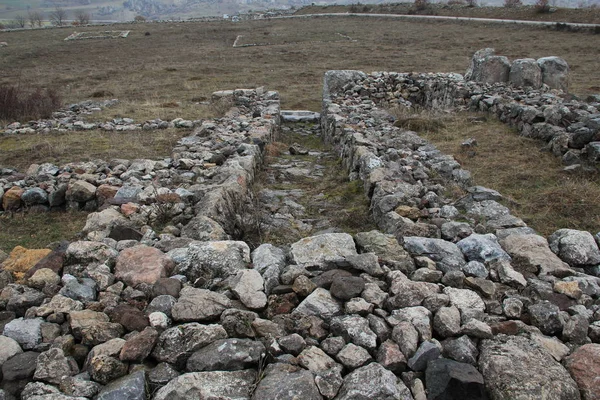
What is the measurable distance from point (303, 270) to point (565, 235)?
242 cm

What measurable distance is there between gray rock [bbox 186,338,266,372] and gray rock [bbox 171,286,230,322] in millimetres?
242

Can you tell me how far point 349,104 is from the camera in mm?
11172

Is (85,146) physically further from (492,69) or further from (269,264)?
(492,69)

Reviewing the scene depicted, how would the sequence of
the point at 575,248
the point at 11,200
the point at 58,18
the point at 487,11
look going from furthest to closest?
1. the point at 58,18
2. the point at 487,11
3. the point at 11,200
4. the point at 575,248

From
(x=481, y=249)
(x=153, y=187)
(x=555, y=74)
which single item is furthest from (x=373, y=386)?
(x=555, y=74)

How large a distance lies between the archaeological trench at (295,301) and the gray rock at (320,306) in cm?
1

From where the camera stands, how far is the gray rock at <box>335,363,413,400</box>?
2238 mm

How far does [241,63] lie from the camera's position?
25.0 metres

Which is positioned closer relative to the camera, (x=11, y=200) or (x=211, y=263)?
(x=211, y=263)

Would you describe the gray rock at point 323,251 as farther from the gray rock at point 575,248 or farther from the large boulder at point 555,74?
the large boulder at point 555,74

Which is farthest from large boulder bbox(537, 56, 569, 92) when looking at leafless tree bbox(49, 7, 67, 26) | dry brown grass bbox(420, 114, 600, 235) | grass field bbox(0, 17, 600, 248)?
leafless tree bbox(49, 7, 67, 26)

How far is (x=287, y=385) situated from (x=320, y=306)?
2.28 feet

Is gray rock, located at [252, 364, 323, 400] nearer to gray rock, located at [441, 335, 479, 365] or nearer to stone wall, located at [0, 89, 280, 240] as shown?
gray rock, located at [441, 335, 479, 365]

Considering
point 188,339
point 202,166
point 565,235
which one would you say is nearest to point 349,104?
point 202,166
